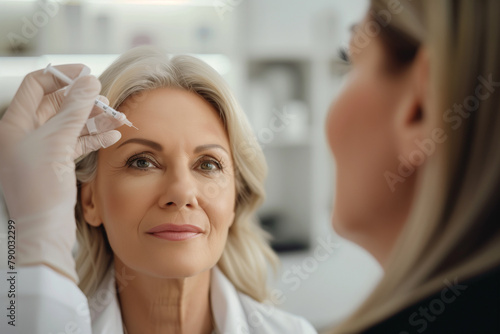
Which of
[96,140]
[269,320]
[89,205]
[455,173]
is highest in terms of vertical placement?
[455,173]

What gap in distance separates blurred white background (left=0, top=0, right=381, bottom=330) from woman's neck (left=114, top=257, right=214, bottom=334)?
190mm

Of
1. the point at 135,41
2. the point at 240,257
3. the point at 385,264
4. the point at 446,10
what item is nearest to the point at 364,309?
the point at 385,264

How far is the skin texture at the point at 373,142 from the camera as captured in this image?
0.63 m

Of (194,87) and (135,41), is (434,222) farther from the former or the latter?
(135,41)

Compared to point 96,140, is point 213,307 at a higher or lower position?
lower

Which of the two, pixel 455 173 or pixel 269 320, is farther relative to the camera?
pixel 269 320

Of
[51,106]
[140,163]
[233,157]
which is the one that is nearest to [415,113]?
[233,157]

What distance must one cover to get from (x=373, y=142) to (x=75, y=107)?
0.39 m

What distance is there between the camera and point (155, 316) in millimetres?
723

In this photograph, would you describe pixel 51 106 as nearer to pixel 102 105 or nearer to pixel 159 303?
pixel 102 105

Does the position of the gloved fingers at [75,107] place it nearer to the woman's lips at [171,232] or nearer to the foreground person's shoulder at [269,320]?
the woman's lips at [171,232]

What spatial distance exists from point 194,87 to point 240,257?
278 millimetres

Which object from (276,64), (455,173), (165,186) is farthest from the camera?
(276,64)

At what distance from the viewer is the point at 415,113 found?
24.6 inches
